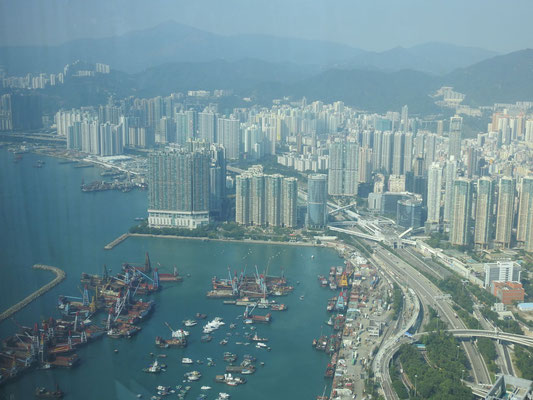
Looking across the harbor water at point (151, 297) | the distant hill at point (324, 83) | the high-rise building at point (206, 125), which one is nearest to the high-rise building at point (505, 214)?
the harbor water at point (151, 297)

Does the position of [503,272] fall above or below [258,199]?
below

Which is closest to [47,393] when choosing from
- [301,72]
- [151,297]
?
[151,297]

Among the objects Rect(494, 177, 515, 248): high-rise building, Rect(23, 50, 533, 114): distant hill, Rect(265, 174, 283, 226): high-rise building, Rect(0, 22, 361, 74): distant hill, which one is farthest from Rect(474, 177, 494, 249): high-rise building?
Rect(23, 50, 533, 114): distant hill

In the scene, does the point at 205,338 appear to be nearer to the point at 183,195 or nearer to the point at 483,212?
the point at 183,195

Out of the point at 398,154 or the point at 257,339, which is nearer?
the point at 257,339

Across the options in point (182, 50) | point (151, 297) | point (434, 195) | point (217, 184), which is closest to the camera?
point (151, 297)

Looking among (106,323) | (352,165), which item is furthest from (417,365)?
(352,165)

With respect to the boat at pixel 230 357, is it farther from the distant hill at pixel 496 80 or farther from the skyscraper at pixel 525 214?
the distant hill at pixel 496 80
